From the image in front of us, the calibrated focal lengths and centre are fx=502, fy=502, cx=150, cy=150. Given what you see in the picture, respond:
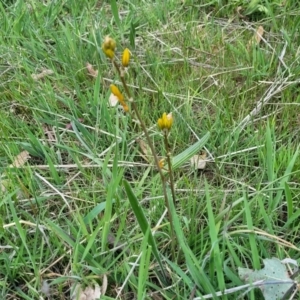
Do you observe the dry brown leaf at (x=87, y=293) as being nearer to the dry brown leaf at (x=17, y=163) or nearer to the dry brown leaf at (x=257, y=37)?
the dry brown leaf at (x=17, y=163)

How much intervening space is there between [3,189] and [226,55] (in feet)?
3.07

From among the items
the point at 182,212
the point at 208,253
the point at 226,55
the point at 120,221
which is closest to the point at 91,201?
the point at 120,221

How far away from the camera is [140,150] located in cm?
151

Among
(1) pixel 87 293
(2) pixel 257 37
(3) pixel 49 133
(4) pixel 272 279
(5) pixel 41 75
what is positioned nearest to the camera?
(4) pixel 272 279

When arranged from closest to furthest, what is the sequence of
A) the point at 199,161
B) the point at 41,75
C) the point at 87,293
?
the point at 87,293
the point at 199,161
the point at 41,75

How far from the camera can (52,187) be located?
1392mm

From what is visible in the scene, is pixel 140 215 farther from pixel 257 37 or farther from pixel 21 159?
pixel 257 37

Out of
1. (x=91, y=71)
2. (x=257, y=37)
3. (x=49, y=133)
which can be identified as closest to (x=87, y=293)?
(x=49, y=133)

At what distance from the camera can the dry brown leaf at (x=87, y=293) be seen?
1.13 meters

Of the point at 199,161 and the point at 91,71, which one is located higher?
the point at 91,71

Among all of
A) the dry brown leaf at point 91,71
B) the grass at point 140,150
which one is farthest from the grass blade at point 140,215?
the dry brown leaf at point 91,71

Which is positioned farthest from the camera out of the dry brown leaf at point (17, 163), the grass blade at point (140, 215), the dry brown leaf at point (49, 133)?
the dry brown leaf at point (49, 133)

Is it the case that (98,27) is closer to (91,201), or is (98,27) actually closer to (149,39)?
(149,39)

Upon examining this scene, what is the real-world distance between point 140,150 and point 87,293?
50 centimetres
